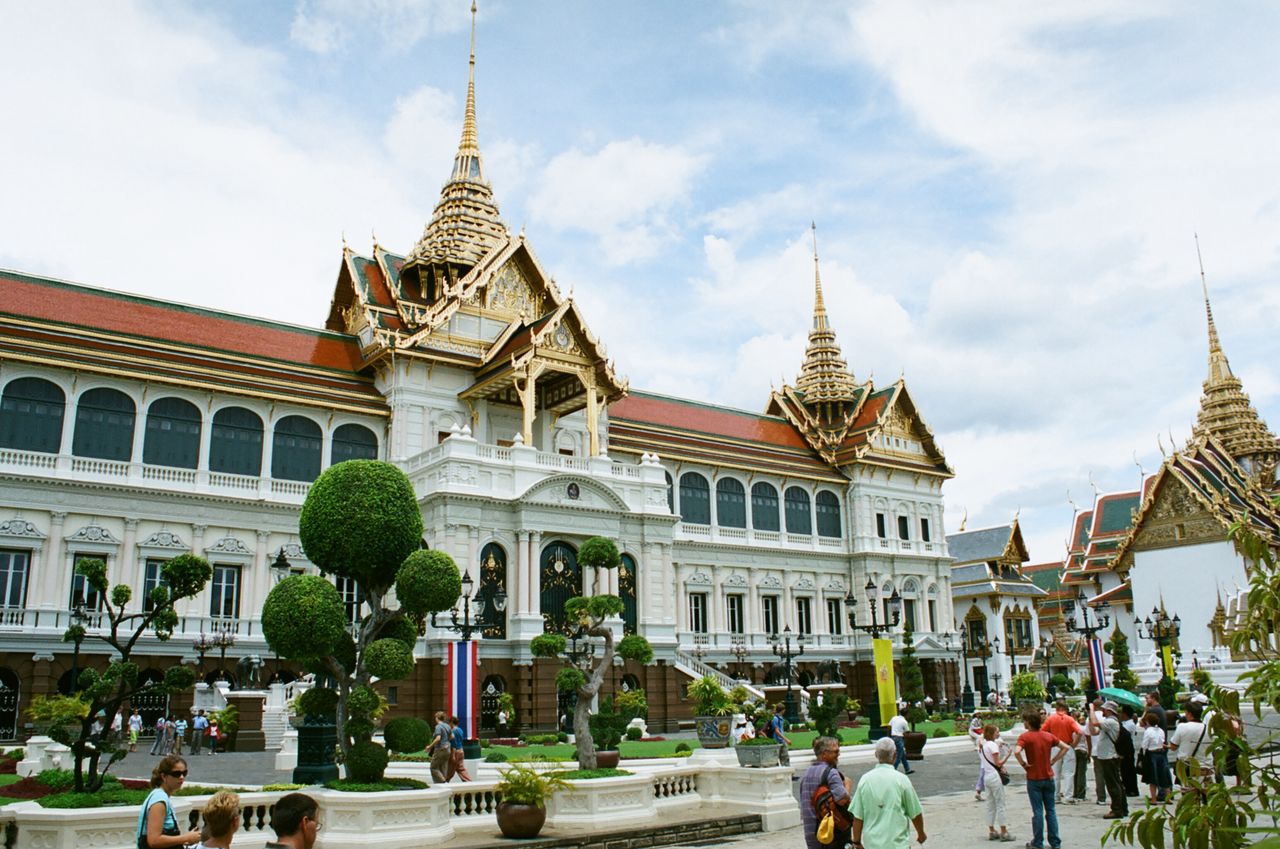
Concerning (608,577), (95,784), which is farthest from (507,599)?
(95,784)

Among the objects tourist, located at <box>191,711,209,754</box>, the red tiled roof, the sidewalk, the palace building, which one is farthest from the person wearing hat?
the red tiled roof

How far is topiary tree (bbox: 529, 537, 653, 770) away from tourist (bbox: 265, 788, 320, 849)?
36.9 feet

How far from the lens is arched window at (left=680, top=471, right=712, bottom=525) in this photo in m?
44.5

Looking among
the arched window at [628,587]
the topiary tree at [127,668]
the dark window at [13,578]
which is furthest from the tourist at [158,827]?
the arched window at [628,587]

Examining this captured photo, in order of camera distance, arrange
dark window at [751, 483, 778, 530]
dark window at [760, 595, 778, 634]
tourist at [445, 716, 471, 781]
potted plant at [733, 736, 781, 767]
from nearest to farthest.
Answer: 1. potted plant at [733, 736, 781, 767]
2. tourist at [445, 716, 471, 781]
3. dark window at [760, 595, 778, 634]
4. dark window at [751, 483, 778, 530]

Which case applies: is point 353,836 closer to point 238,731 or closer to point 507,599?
point 238,731

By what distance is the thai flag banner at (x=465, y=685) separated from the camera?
20859 millimetres

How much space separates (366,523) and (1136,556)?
50745 mm

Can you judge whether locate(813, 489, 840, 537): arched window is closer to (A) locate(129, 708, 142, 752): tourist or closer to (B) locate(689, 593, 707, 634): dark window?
(B) locate(689, 593, 707, 634): dark window

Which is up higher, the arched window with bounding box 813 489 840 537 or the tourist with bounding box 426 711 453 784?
the arched window with bounding box 813 489 840 537

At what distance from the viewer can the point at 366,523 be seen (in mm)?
16109

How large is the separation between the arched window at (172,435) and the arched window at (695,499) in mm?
19682

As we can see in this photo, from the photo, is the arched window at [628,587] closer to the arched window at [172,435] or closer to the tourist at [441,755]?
the arched window at [172,435]

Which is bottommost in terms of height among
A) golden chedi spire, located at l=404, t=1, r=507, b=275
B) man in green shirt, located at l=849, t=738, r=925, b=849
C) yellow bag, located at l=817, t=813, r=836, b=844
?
yellow bag, located at l=817, t=813, r=836, b=844
